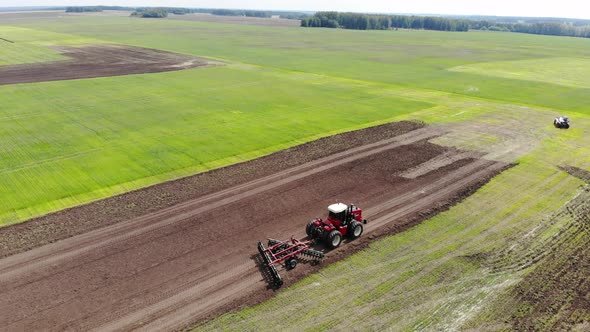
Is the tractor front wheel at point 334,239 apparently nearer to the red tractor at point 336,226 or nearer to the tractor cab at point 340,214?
the red tractor at point 336,226

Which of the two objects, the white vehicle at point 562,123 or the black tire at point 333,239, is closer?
the black tire at point 333,239

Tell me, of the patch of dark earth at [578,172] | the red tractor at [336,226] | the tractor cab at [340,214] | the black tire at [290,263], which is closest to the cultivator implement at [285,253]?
the black tire at [290,263]

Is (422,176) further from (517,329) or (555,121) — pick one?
(555,121)

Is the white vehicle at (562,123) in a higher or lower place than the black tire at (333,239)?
higher

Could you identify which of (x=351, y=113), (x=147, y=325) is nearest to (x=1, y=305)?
(x=147, y=325)

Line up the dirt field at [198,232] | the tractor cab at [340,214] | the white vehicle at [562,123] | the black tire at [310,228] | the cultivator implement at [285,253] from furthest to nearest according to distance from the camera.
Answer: the white vehicle at [562,123] → the black tire at [310,228] → the tractor cab at [340,214] → the cultivator implement at [285,253] → the dirt field at [198,232]

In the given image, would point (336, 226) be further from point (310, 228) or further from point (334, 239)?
point (310, 228)

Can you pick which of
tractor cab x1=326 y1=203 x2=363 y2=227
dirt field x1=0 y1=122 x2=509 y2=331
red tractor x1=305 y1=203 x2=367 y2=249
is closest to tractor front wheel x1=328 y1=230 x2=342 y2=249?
red tractor x1=305 y1=203 x2=367 y2=249
